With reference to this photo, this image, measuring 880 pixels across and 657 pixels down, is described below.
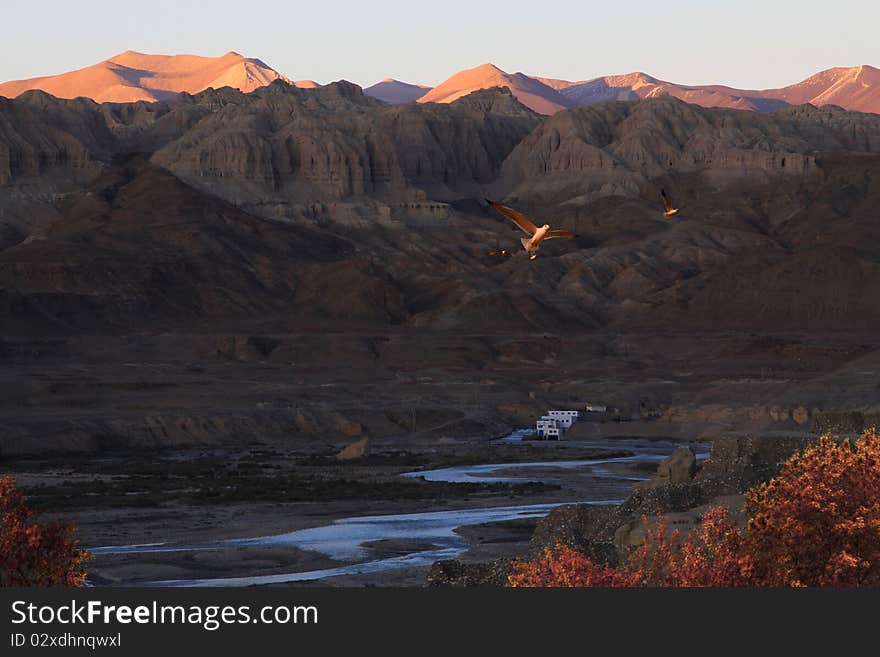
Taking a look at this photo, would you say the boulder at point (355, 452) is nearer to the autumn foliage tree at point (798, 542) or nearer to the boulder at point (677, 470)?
the boulder at point (677, 470)

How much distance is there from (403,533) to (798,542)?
41.0 metres

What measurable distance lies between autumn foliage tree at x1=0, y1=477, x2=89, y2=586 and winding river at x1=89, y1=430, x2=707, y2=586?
24.6 meters

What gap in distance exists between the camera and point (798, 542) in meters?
25.9

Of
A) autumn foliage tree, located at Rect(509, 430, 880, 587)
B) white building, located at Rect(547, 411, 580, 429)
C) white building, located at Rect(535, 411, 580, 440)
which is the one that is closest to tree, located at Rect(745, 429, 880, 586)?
autumn foliage tree, located at Rect(509, 430, 880, 587)

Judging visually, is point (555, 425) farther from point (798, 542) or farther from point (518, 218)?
point (798, 542)

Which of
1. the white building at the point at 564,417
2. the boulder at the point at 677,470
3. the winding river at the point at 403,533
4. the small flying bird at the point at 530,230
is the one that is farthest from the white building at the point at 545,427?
the small flying bird at the point at 530,230

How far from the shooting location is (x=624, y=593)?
21109 mm

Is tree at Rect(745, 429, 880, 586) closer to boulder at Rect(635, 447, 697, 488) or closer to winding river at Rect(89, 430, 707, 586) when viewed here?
winding river at Rect(89, 430, 707, 586)

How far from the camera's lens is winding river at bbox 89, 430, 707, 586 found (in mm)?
55688

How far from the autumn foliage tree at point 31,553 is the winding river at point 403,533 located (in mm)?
24645

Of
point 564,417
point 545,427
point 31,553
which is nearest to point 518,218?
point 31,553

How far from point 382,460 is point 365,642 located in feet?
269

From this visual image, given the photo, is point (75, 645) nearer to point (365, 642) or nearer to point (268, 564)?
point (365, 642)

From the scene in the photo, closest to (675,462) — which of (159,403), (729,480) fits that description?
(729,480)
